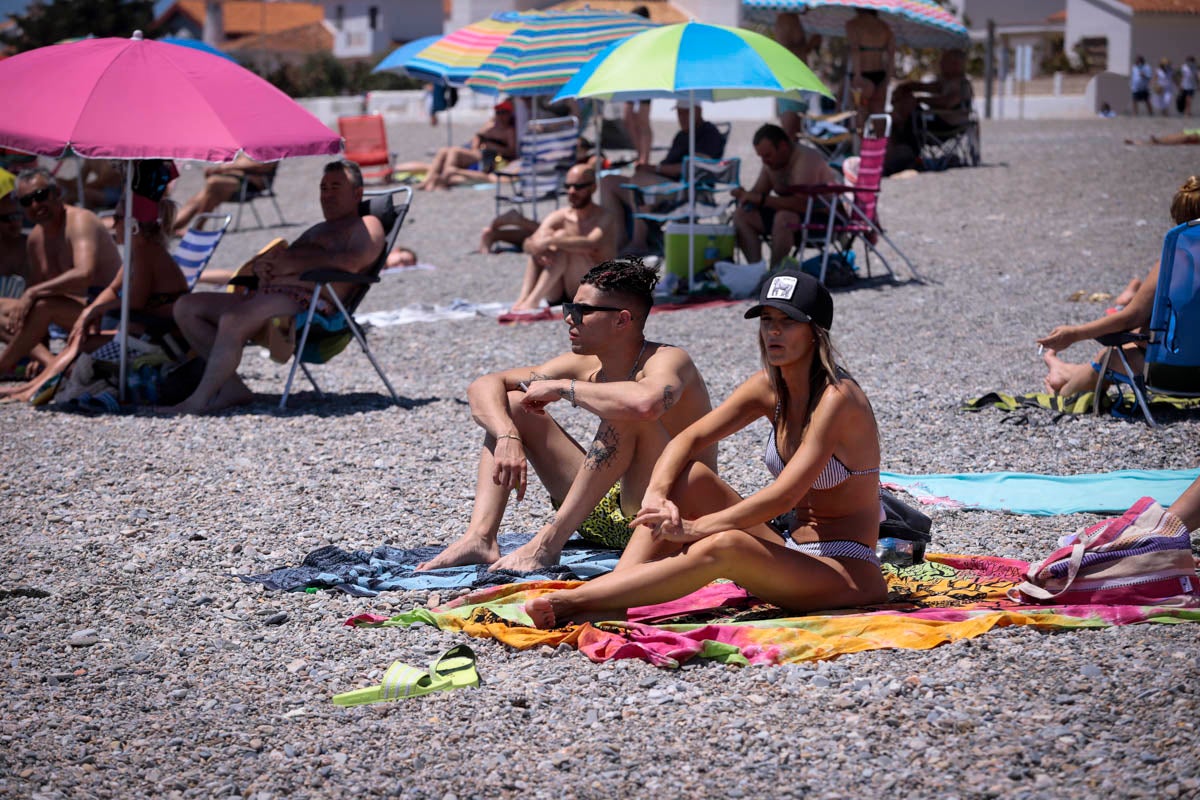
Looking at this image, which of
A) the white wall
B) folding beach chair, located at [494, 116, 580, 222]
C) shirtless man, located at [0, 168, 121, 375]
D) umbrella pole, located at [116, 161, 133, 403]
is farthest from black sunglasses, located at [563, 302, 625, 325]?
the white wall

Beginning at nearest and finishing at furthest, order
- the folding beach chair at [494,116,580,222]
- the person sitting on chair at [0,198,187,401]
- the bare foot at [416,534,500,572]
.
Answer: the bare foot at [416,534,500,572] < the person sitting on chair at [0,198,187,401] < the folding beach chair at [494,116,580,222]

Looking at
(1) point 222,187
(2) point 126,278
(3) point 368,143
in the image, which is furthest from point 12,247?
(3) point 368,143

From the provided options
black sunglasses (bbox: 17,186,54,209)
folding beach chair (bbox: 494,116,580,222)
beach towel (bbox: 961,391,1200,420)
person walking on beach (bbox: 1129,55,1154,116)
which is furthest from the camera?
person walking on beach (bbox: 1129,55,1154,116)

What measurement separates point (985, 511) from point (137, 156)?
3.98 meters

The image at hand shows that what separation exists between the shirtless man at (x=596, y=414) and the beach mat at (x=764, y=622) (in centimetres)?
37

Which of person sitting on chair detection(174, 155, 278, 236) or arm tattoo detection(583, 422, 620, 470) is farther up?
person sitting on chair detection(174, 155, 278, 236)

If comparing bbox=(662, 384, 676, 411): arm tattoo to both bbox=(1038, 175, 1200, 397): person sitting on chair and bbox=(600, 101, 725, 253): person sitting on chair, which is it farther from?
bbox=(600, 101, 725, 253): person sitting on chair

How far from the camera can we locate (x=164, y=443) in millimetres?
6074

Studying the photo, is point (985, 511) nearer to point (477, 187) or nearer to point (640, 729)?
point (640, 729)

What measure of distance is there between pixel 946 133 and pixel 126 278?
12116mm

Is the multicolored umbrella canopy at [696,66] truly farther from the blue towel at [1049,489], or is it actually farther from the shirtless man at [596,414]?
the shirtless man at [596,414]

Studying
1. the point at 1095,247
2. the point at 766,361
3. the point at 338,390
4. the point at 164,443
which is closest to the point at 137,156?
the point at 164,443

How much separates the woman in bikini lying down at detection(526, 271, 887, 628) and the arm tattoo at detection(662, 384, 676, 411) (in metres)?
0.27

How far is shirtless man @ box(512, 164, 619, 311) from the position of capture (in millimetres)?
9570
